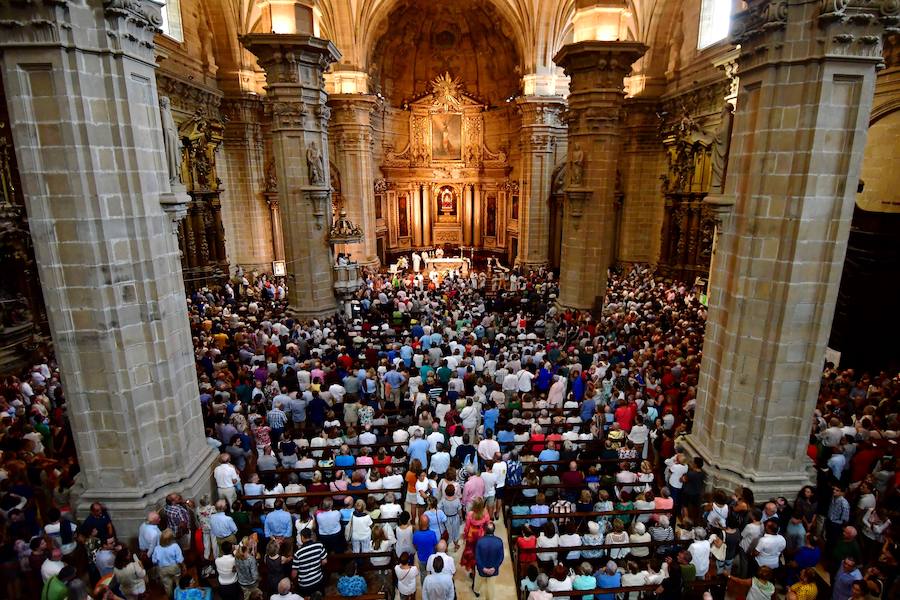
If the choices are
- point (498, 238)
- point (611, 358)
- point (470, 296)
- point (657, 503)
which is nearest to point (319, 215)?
point (470, 296)

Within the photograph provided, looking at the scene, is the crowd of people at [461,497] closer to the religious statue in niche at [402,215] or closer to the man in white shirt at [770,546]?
the man in white shirt at [770,546]

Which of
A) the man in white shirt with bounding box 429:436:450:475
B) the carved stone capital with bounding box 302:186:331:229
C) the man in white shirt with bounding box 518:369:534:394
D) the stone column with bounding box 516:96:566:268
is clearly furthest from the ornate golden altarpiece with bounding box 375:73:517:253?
the man in white shirt with bounding box 429:436:450:475

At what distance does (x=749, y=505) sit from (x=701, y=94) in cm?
1653

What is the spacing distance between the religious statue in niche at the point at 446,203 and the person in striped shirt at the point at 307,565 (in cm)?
2856

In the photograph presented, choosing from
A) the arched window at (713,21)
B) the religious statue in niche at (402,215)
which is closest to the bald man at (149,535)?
the arched window at (713,21)

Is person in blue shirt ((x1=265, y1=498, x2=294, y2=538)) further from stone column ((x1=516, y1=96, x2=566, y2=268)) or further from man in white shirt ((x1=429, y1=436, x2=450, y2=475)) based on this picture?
stone column ((x1=516, y1=96, x2=566, y2=268))

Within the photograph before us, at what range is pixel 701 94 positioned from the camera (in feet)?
61.9

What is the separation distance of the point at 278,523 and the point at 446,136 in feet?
94.0

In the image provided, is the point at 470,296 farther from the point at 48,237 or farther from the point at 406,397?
the point at 48,237

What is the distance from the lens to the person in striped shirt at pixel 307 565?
6.00 meters

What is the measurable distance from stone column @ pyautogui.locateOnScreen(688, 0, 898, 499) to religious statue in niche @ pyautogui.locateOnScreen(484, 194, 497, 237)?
25.4m

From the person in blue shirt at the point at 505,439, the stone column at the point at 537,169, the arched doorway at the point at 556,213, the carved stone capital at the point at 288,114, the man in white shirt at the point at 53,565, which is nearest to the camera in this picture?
the man in white shirt at the point at 53,565

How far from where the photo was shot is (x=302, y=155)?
1548 cm

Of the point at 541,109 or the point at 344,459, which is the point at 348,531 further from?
the point at 541,109
